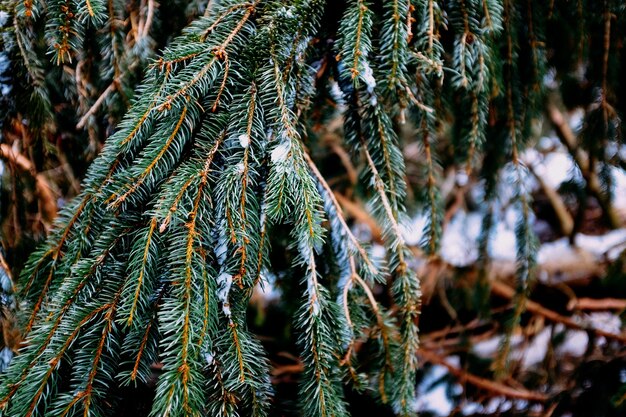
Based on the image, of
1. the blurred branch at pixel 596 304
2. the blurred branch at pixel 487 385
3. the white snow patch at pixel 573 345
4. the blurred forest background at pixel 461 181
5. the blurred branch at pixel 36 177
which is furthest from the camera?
the white snow patch at pixel 573 345

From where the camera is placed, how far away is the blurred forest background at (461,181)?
4.01ft

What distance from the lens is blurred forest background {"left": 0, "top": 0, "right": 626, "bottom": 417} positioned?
1223 mm

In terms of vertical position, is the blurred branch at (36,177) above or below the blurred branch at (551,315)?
above

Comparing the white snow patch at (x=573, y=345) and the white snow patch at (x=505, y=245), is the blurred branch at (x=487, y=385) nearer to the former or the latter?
the white snow patch at (x=573, y=345)

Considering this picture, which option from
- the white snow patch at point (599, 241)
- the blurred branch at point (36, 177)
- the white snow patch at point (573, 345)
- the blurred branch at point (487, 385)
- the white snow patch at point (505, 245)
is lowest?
the white snow patch at point (573, 345)

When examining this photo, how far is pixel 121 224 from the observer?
0.94 metres

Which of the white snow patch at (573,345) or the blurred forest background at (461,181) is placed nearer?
the blurred forest background at (461,181)

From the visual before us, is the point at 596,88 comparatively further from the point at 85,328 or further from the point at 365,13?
the point at 85,328

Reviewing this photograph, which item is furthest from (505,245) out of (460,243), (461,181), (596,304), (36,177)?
(36,177)

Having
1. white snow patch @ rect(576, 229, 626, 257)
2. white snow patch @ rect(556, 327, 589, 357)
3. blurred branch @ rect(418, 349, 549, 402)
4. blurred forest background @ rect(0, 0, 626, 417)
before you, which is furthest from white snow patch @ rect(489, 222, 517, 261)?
blurred branch @ rect(418, 349, 549, 402)

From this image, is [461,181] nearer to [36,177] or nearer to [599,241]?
[599,241]

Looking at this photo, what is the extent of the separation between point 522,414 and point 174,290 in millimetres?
1505

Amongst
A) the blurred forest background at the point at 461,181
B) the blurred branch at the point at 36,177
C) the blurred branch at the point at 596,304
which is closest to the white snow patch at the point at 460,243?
the blurred forest background at the point at 461,181

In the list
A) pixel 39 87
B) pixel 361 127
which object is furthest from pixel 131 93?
pixel 361 127
